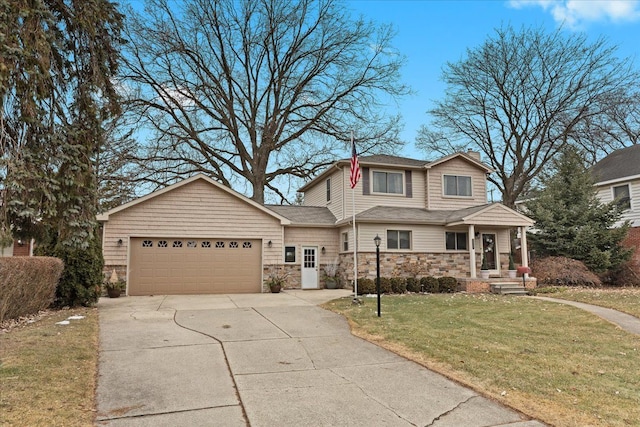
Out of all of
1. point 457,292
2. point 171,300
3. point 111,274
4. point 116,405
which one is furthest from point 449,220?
point 116,405

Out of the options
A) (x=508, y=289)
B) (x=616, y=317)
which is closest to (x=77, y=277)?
(x=616, y=317)

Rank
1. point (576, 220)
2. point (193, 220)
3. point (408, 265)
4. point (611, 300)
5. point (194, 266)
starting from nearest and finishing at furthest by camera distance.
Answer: point (611, 300) → point (194, 266) → point (193, 220) → point (408, 265) → point (576, 220)

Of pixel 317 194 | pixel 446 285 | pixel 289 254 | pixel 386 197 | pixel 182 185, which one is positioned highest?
pixel 317 194

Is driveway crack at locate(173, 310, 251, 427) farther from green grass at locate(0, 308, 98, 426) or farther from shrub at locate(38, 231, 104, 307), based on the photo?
shrub at locate(38, 231, 104, 307)

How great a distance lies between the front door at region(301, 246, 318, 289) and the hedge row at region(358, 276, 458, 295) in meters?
2.98

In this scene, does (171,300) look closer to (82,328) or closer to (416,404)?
(82,328)

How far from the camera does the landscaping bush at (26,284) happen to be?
7977 millimetres

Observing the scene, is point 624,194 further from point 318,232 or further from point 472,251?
point 318,232

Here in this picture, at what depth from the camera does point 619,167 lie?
891 inches

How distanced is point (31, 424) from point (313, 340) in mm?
4577

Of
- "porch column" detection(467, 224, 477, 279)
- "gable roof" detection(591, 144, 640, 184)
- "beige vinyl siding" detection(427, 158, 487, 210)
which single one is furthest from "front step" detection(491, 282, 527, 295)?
"gable roof" detection(591, 144, 640, 184)

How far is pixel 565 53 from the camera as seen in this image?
22641 millimetres

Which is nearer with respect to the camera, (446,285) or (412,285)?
(412,285)

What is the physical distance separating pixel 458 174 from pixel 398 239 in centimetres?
493
